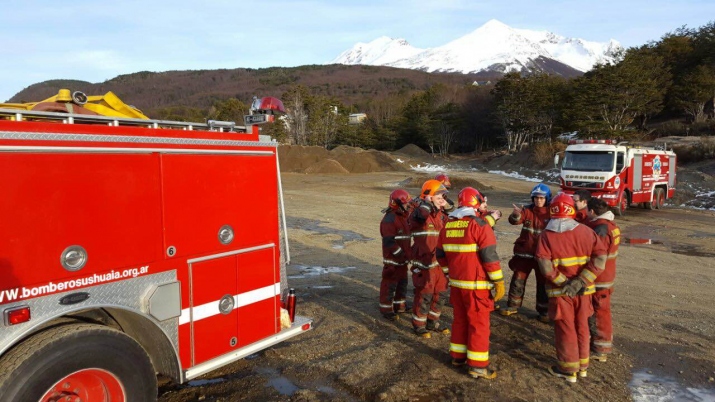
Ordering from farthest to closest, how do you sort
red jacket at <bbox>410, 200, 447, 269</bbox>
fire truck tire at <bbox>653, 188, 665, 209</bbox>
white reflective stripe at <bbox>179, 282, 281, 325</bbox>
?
fire truck tire at <bbox>653, 188, 665, 209</bbox> → red jacket at <bbox>410, 200, 447, 269</bbox> → white reflective stripe at <bbox>179, 282, 281, 325</bbox>

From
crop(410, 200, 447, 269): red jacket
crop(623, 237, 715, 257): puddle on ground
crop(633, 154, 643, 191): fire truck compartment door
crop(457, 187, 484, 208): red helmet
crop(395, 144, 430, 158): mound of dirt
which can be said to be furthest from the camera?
crop(395, 144, 430, 158): mound of dirt

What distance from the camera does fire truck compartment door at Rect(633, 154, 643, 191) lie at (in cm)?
1800

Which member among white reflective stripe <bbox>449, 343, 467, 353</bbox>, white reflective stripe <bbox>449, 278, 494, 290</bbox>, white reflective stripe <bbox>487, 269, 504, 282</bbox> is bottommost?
white reflective stripe <bbox>449, 343, 467, 353</bbox>

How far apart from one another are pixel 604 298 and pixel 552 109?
52.0 meters

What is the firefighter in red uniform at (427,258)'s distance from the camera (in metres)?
5.70

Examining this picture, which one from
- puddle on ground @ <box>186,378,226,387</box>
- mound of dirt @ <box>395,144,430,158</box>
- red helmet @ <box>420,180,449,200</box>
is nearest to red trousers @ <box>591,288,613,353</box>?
red helmet @ <box>420,180,449,200</box>

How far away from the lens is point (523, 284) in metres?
6.47

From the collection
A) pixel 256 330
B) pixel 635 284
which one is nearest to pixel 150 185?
pixel 256 330

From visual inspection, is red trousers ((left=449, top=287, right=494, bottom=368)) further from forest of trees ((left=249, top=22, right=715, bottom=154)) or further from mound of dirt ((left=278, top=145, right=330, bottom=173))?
forest of trees ((left=249, top=22, right=715, bottom=154))

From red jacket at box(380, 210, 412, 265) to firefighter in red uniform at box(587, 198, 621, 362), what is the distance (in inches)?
84.1

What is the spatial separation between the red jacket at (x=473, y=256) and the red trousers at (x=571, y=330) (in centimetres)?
63

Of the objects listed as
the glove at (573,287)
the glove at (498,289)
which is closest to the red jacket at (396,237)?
the glove at (498,289)

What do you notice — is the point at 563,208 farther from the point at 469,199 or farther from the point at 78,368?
the point at 78,368

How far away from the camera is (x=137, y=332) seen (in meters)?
3.54
